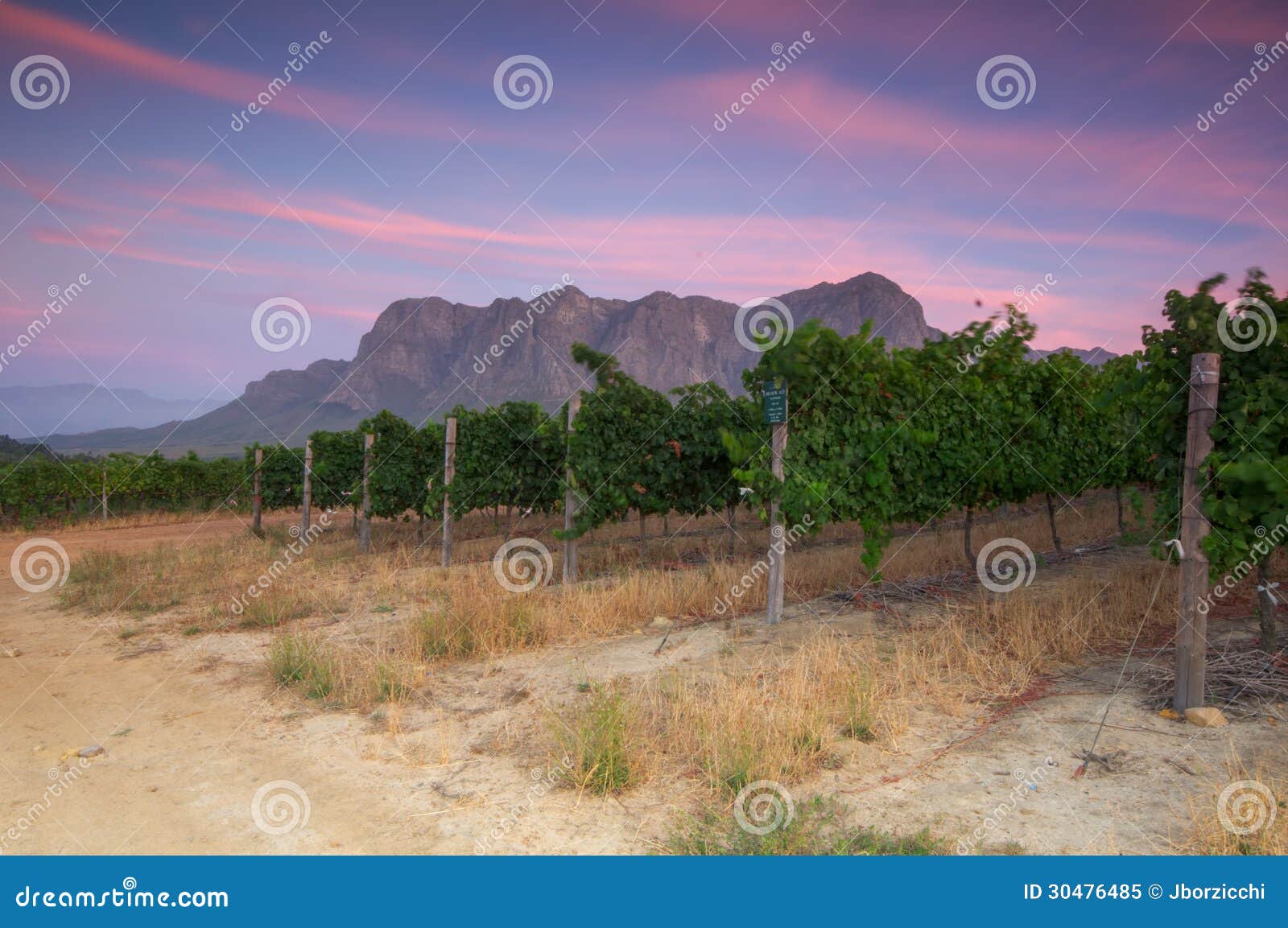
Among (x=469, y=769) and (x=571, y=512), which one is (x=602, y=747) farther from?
(x=571, y=512)

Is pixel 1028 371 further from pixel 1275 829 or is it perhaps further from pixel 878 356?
pixel 1275 829

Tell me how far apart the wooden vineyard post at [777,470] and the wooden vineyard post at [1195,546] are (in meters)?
3.70

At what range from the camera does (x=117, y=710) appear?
20.7ft

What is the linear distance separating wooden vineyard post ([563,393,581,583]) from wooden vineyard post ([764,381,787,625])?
3.35 meters

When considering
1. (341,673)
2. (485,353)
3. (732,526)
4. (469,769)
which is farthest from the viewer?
(485,353)

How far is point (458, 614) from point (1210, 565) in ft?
22.0

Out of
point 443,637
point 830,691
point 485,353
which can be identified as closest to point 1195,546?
point 830,691

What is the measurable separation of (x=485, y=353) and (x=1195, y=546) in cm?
12964

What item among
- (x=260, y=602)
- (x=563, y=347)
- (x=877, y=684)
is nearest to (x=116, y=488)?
(x=260, y=602)

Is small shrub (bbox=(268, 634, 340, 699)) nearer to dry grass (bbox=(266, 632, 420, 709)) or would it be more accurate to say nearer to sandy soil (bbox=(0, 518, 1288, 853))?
dry grass (bbox=(266, 632, 420, 709))

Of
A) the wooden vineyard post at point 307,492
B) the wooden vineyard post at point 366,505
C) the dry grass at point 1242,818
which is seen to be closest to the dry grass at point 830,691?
the dry grass at point 1242,818

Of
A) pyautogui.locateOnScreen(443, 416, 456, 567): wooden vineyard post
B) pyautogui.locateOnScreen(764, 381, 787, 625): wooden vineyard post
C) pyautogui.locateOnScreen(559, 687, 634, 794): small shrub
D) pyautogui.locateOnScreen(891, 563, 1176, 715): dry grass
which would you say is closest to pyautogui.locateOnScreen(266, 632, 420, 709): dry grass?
pyautogui.locateOnScreen(559, 687, 634, 794): small shrub

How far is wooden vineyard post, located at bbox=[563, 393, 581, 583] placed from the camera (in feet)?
34.9

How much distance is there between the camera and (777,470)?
829 cm
